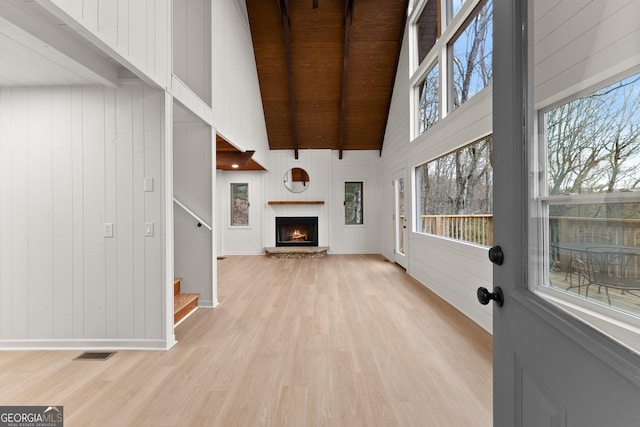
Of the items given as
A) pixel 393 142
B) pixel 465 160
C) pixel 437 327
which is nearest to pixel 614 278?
pixel 437 327

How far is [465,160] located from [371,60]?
3522mm

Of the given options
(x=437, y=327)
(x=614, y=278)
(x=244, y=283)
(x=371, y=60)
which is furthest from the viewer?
(x=371, y=60)

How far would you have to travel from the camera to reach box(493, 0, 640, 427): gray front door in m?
0.56

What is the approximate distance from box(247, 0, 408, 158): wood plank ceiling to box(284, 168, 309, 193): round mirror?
55cm

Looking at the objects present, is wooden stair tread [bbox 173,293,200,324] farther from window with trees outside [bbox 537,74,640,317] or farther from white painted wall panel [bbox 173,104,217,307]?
window with trees outside [bbox 537,74,640,317]

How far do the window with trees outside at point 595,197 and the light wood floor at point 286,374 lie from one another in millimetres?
1444

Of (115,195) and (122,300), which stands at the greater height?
(115,195)

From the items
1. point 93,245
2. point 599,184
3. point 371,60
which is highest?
point 371,60

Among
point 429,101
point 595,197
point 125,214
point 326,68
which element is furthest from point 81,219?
point 326,68

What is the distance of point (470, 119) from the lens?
3156 mm

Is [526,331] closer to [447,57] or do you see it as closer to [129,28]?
[129,28]

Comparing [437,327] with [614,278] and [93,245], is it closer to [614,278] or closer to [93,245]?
[614,278]

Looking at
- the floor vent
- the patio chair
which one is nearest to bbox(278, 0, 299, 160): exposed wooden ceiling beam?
the floor vent

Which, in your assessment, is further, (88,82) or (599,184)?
(88,82)
